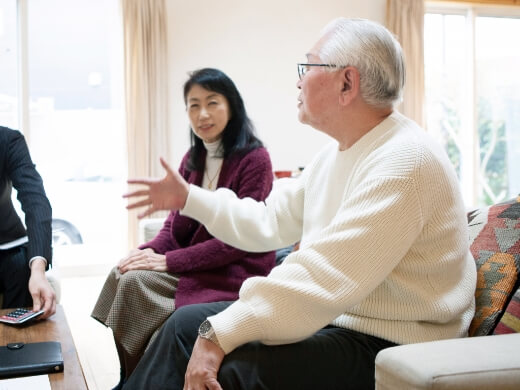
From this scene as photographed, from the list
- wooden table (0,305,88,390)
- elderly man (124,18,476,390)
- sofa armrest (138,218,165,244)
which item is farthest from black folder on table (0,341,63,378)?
sofa armrest (138,218,165,244)

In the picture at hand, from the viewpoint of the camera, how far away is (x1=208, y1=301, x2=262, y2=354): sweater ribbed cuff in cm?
124

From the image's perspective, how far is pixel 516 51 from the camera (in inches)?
267

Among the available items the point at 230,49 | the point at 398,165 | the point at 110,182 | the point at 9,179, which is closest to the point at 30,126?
the point at 110,182

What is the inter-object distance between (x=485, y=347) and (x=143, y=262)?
1339 millimetres

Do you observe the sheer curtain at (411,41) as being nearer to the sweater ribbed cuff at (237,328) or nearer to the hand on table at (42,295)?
the hand on table at (42,295)

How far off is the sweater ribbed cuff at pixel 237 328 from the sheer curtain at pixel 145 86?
157 inches

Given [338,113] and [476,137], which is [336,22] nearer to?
[338,113]

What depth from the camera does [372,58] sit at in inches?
56.2

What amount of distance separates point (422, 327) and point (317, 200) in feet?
1.51

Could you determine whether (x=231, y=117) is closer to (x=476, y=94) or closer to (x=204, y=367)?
(x=204, y=367)

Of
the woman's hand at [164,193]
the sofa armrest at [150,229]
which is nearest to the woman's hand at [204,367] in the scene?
the woman's hand at [164,193]

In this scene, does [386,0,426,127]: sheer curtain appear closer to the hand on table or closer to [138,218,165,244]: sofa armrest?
[138,218,165,244]: sofa armrest

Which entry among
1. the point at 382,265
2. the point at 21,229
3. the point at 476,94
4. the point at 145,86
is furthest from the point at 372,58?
the point at 476,94

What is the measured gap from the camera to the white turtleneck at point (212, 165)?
2.40 m
